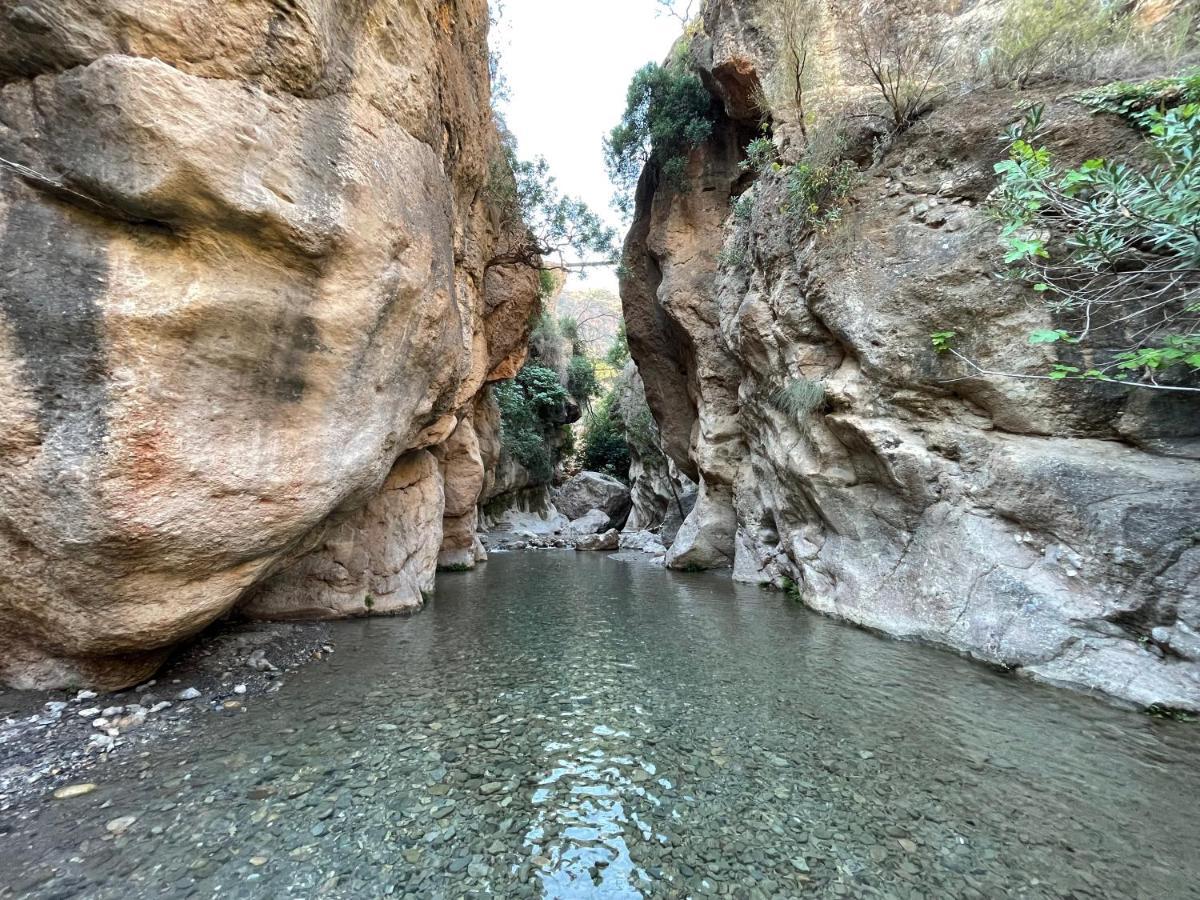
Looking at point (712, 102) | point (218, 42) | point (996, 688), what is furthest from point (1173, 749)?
point (712, 102)

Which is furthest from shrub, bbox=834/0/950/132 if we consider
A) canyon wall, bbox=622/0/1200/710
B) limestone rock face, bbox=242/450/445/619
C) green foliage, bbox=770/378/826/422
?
limestone rock face, bbox=242/450/445/619

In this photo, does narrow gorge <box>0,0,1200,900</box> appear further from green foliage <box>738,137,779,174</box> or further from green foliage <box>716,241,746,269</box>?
green foliage <box>716,241,746,269</box>

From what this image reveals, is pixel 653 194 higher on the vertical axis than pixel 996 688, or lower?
higher

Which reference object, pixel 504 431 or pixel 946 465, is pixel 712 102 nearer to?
pixel 946 465

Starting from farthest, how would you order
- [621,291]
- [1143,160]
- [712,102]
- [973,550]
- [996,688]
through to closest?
[621,291]
[712,102]
[973,550]
[1143,160]
[996,688]

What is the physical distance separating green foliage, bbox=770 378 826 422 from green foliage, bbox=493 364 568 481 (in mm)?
13520

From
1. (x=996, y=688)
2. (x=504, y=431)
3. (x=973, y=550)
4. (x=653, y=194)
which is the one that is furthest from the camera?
(x=504, y=431)

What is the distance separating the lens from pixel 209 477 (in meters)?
4.04

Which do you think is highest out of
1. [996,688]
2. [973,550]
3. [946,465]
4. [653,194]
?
[653,194]

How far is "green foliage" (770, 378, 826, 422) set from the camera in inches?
320

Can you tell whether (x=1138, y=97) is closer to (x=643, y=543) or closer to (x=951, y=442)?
(x=951, y=442)

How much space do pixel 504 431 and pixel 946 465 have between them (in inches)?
678

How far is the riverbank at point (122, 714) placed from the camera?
122 inches

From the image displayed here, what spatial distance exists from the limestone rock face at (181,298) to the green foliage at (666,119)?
8981 mm
